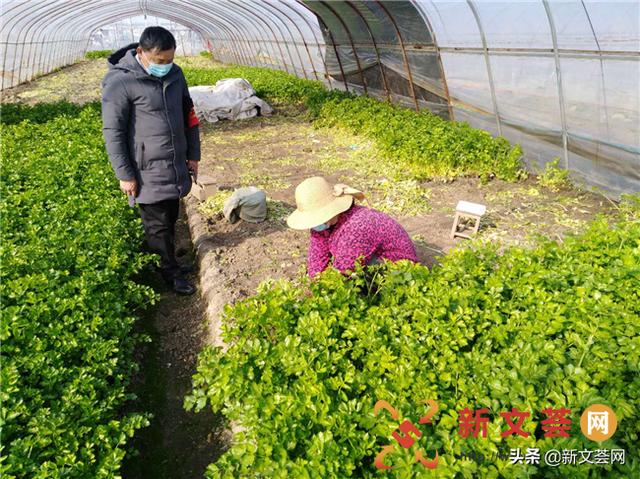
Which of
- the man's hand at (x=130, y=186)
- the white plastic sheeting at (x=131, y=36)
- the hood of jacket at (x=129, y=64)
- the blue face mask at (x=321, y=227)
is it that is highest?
the white plastic sheeting at (x=131, y=36)

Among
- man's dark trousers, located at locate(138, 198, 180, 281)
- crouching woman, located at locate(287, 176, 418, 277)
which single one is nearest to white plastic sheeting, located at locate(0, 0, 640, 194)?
crouching woman, located at locate(287, 176, 418, 277)

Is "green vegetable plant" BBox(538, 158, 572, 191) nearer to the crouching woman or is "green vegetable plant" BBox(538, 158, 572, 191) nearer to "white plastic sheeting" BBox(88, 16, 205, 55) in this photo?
the crouching woman

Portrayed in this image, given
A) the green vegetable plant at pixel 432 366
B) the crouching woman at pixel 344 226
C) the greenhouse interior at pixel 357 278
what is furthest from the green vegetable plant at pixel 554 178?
the crouching woman at pixel 344 226

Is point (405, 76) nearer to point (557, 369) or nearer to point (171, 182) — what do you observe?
point (171, 182)

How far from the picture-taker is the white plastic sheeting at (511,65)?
5312 mm

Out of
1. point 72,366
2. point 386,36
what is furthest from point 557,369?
point 386,36

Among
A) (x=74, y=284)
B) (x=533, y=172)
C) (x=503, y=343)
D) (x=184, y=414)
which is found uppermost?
(x=74, y=284)

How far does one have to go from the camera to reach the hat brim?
308 cm

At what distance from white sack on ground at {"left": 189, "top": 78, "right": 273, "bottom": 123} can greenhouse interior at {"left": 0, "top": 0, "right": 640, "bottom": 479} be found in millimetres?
3198

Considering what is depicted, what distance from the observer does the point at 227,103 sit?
11805 mm

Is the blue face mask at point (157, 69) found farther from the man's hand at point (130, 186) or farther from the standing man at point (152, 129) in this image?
the man's hand at point (130, 186)

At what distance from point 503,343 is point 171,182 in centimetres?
297

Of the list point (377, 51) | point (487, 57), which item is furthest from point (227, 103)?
point (487, 57)

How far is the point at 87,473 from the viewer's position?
2012 millimetres
